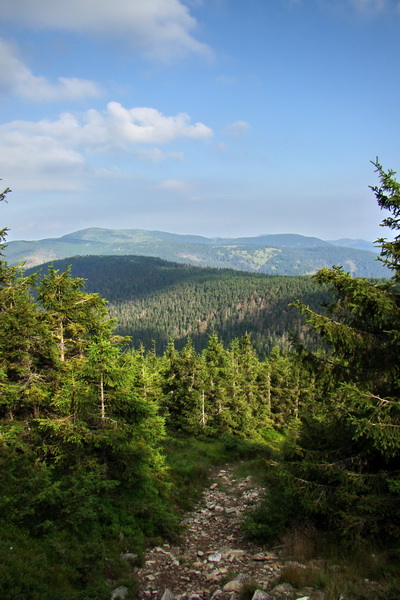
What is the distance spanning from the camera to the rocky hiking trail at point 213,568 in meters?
7.34

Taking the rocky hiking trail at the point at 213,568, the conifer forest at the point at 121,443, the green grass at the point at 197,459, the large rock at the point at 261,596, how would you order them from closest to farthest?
the large rock at the point at 261,596 < the rocky hiking trail at the point at 213,568 < the conifer forest at the point at 121,443 < the green grass at the point at 197,459

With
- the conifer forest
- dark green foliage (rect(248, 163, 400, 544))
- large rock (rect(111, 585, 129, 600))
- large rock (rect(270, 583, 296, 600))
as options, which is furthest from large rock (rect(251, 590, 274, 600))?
large rock (rect(111, 585, 129, 600))

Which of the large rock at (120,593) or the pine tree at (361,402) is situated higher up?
the pine tree at (361,402)

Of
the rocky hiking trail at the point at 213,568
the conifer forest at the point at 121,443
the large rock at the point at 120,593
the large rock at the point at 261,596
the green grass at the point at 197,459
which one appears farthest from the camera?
the green grass at the point at 197,459

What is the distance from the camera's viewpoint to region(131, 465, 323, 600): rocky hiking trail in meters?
7.34

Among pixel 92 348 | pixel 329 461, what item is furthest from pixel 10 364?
pixel 329 461

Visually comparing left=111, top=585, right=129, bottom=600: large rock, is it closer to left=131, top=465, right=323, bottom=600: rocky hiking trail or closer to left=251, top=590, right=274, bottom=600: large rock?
left=131, top=465, right=323, bottom=600: rocky hiking trail

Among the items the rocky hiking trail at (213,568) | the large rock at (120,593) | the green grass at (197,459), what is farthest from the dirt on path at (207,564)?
the green grass at (197,459)

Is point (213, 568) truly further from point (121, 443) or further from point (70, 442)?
point (70, 442)

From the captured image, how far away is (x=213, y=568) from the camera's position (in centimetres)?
907

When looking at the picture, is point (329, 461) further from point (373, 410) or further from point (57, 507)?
point (57, 507)

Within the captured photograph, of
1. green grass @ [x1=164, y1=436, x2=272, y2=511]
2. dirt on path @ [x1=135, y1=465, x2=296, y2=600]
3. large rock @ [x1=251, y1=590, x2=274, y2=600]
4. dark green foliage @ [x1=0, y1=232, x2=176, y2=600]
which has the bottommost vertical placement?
green grass @ [x1=164, y1=436, x2=272, y2=511]

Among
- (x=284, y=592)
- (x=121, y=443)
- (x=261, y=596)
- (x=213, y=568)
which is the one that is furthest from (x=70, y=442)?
(x=284, y=592)

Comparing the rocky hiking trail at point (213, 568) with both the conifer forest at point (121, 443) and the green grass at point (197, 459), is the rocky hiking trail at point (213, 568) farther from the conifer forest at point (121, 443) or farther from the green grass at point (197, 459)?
the green grass at point (197, 459)
